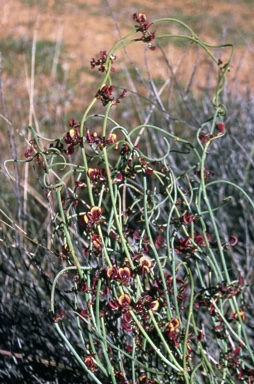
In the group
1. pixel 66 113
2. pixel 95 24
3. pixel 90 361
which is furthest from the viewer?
pixel 95 24

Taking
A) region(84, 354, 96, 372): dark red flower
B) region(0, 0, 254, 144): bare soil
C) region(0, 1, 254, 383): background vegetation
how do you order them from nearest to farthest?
1. region(84, 354, 96, 372): dark red flower
2. region(0, 1, 254, 383): background vegetation
3. region(0, 0, 254, 144): bare soil

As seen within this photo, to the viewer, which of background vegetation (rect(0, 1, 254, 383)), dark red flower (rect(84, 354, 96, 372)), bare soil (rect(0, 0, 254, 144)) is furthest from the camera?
bare soil (rect(0, 0, 254, 144))

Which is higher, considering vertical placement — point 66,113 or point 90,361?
point 66,113

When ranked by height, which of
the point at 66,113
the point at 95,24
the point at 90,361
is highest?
the point at 95,24

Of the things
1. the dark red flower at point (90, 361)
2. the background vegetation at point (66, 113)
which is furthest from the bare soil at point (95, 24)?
the dark red flower at point (90, 361)

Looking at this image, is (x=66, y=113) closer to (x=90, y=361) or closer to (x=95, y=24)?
(x=95, y=24)

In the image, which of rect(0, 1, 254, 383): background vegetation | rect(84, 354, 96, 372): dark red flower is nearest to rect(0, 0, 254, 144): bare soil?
rect(0, 1, 254, 383): background vegetation

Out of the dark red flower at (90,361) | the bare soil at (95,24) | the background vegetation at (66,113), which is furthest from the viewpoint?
the bare soil at (95,24)

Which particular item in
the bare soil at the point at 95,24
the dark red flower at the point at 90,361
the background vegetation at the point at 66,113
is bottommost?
the dark red flower at the point at 90,361

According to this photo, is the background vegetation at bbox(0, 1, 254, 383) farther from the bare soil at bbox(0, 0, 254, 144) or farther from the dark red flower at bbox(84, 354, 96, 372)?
the dark red flower at bbox(84, 354, 96, 372)

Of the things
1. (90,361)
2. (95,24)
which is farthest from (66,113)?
(90,361)

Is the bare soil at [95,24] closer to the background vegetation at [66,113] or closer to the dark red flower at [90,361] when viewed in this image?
the background vegetation at [66,113]

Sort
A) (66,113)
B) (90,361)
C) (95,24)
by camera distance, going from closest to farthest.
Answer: (90,361) → (66,113) → (95,24)

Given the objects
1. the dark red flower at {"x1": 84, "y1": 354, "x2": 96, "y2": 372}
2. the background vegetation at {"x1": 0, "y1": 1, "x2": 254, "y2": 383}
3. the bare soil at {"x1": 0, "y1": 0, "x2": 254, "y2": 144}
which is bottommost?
the dark red flower at {"x1": 84, "y1": 354, "x2": 96, "y2": 372}
